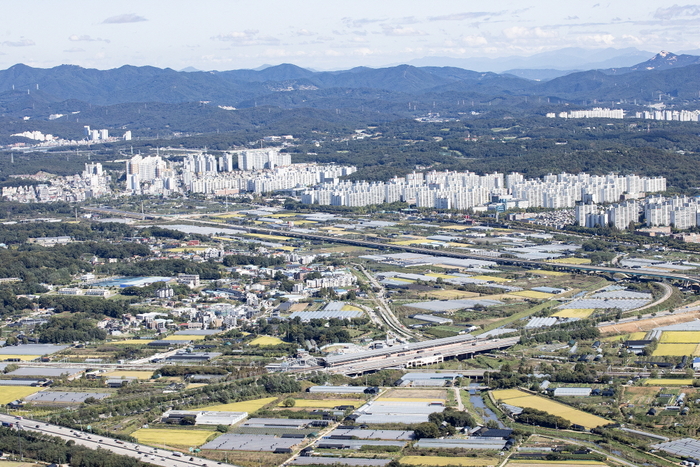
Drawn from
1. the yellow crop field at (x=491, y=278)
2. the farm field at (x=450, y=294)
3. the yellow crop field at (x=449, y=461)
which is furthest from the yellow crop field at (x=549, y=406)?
the yellow crop field at (x=491, y=278)

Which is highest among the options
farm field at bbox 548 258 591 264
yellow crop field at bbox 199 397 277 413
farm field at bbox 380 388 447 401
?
farm field at bbox 548 258 591 264

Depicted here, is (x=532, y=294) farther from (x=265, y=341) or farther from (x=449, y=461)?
(x=449, y=461)

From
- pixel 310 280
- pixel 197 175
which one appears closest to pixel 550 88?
pixel 197 175

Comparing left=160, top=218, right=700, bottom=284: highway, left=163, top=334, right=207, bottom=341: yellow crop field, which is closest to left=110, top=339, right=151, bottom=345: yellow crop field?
left=163, top=334, right=207, bottom=341: yellow crop field

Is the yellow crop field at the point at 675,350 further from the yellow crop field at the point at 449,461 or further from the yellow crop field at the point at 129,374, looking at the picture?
the yellow crop field at the point at 129,374

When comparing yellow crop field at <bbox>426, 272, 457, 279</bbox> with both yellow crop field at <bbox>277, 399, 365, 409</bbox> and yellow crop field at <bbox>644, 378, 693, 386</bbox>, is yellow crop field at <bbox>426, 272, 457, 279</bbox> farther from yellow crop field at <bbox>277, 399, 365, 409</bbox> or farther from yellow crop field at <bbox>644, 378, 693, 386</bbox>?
yellow crop field at <bbox>277, 399, 365, 409</bbox>

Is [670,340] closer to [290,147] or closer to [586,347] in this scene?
[586,347]
